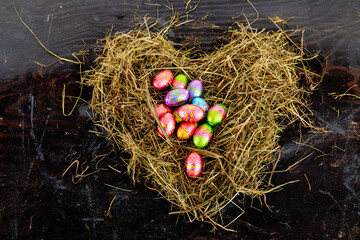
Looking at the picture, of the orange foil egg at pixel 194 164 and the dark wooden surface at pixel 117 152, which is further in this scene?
the dark wooden surface at pixel 117 152

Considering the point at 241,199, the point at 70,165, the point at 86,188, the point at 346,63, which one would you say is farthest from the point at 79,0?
the point at 346,63

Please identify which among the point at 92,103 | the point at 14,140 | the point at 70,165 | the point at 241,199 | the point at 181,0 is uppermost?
the point at 181,0

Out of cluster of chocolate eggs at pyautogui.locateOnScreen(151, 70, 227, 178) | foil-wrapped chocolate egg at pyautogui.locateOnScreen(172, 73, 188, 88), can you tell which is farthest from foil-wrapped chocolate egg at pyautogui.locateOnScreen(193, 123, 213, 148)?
foil-wrapped chocolate egg at pyautogui.locateOnScreen(172, 73, 188, 88)

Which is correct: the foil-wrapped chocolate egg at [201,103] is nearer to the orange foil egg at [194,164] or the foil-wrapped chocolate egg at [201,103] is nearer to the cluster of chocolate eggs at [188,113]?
the cluster of chocolate eggs at [188,113]

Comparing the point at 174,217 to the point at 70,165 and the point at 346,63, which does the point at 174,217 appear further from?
the point at 346,63

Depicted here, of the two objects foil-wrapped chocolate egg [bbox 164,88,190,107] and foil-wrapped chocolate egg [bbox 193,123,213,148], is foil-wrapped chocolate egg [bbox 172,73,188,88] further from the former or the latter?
foil-wrapped chocolate egg [bbox 193,123,213,148]

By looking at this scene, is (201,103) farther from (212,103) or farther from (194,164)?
(194,164)

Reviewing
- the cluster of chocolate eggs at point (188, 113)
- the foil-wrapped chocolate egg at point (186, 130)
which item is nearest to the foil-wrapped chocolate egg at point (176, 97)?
the cluster of chocolate eggs at point (188, 113)

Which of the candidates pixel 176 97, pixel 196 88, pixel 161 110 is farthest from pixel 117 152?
pixel 196 88
